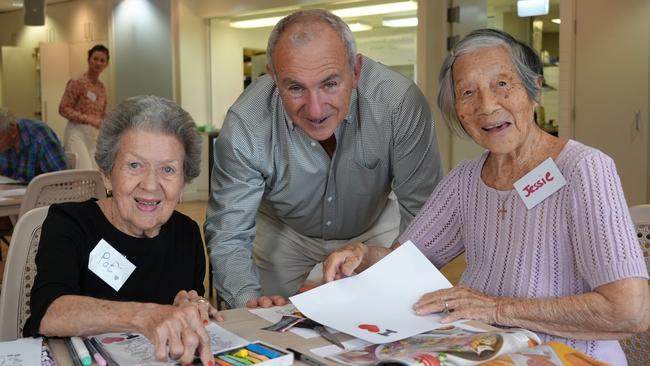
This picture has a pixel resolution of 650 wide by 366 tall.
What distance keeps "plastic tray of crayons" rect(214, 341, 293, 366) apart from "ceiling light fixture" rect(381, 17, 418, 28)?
7.42m

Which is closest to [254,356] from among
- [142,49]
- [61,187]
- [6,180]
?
[61,187]

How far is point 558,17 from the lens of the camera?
21.8 ft

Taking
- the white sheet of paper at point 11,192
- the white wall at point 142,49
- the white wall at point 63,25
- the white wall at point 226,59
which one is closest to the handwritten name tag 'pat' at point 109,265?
the white sheet of paper at point 11,192

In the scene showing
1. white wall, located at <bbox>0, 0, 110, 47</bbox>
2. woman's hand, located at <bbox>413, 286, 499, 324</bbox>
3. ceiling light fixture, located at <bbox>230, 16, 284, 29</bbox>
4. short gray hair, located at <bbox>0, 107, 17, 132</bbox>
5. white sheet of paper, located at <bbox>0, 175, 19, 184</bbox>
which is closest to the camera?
woman's hand, located at <bbox>413, 286, 499, 324</bbox>

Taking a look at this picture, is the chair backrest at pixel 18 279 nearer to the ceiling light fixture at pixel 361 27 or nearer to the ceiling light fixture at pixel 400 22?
the ceiling light fixture at pixel 400 22

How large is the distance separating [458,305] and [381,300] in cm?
17

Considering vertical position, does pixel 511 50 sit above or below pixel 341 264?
above

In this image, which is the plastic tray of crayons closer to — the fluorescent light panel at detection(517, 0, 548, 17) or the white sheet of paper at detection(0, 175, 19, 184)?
the white sheet of paper at detection(0, 175, 19, 184)

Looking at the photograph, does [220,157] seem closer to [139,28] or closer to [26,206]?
[26,206]

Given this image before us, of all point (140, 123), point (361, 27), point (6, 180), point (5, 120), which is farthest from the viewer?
point (361, 27)

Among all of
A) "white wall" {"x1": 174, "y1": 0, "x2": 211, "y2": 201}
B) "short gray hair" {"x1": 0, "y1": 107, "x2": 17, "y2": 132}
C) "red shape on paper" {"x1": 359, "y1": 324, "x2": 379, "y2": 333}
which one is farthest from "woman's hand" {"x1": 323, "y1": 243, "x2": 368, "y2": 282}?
"white wall" {"x1": 174, "y1": 0, "x2": 211, "y2": 201}

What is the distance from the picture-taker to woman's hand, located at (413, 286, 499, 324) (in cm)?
147

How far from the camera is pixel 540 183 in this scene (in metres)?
1.63

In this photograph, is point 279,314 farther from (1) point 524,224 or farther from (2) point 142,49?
(2) point 142,49
